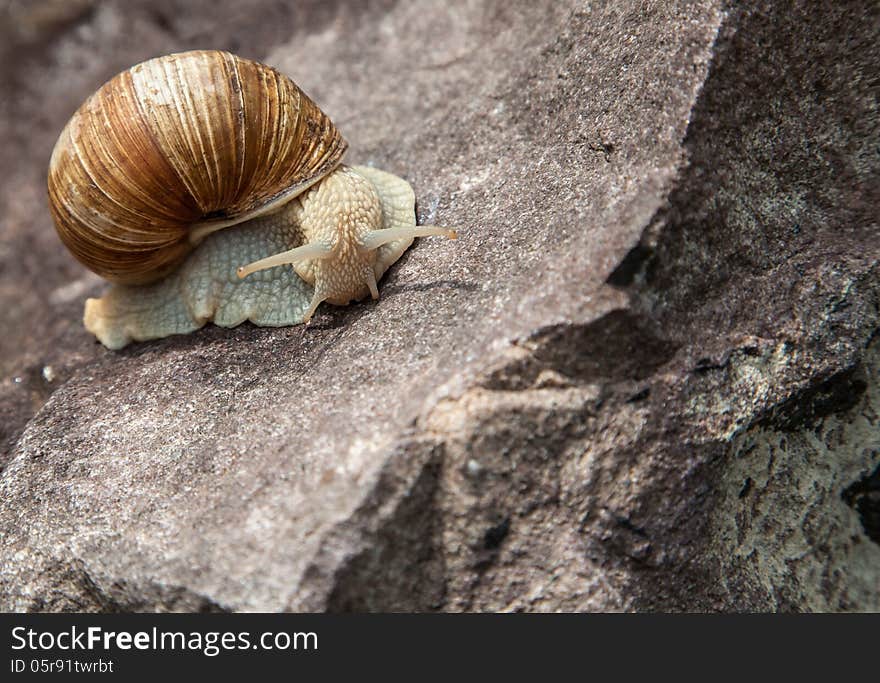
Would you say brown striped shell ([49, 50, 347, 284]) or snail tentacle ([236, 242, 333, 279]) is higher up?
brown striped shell ([49, 50, 347, 284])

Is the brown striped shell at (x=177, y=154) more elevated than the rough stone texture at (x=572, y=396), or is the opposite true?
the brown striped shell at (x=177, y=154)

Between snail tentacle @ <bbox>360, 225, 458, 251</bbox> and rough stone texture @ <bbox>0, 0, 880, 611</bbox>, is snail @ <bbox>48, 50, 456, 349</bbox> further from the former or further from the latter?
rough stone texture @ <bbox>0, 0, 880, 611</bbox>

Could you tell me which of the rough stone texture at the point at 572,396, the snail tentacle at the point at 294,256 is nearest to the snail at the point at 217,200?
the snail tentacle at the point at 294,256

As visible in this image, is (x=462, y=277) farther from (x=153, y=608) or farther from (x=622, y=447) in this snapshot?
(x=153, y=608)

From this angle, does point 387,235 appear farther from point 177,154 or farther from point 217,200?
point 177,154

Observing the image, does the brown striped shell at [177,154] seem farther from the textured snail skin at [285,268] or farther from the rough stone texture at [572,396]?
the rough stone texture at [572,396]

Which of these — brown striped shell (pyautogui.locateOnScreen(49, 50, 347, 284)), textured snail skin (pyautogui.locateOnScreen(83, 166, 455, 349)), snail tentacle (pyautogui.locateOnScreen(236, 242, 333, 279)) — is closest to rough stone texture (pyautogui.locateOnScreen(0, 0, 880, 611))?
textured snail skin (pyautogui.locateOnScreen(83, 166, 455, 349))
